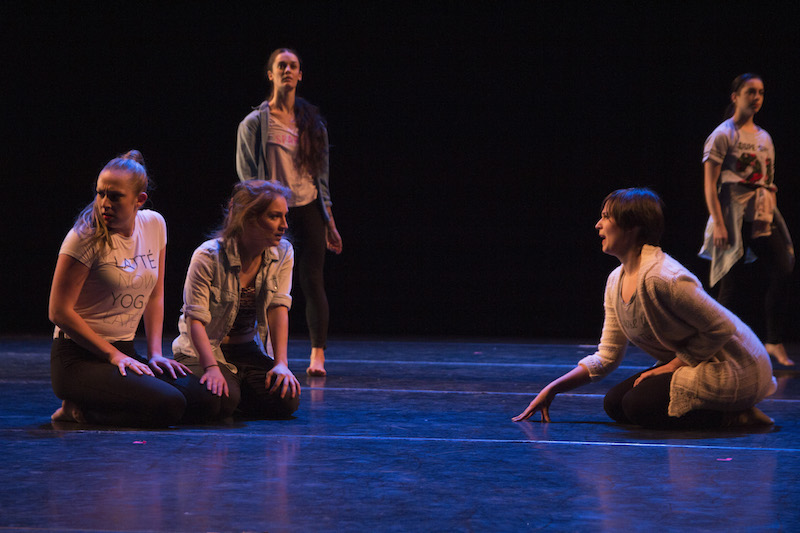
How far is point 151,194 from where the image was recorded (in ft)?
18.6

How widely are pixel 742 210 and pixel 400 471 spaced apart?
7.94ft

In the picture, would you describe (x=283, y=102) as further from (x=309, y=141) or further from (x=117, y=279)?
(x=117, y=279)

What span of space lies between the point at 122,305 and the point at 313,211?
4.06 feet

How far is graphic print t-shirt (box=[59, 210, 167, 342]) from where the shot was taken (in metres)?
2.45

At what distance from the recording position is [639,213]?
2414mm

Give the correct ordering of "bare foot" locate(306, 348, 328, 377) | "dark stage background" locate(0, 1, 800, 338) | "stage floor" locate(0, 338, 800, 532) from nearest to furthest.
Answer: "stage floor" locate(0, 338, 800, 532)
"bare foot" locate(306, 348, 328, 377)
"dark stage background" locate(0, 1, 800, 338)

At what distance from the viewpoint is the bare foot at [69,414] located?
248cm

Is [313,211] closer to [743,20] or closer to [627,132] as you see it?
[627,132]

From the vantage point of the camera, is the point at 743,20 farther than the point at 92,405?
Yes

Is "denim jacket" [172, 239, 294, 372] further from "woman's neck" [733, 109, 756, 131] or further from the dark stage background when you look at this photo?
the dark stage background

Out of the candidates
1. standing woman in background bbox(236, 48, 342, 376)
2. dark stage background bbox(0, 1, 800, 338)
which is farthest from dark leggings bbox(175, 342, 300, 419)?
dark stage background bbox(0, 1, 800, 338)

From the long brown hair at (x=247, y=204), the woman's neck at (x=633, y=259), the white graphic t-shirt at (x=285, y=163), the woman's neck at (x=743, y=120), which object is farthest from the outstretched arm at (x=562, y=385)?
the woman's neck at (x=743, y=120)

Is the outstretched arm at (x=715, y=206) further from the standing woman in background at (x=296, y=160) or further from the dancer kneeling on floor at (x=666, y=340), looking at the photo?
the standing woman in background at (x=296, y=160)

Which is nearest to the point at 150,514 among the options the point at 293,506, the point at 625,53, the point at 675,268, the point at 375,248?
the point at 293,506
